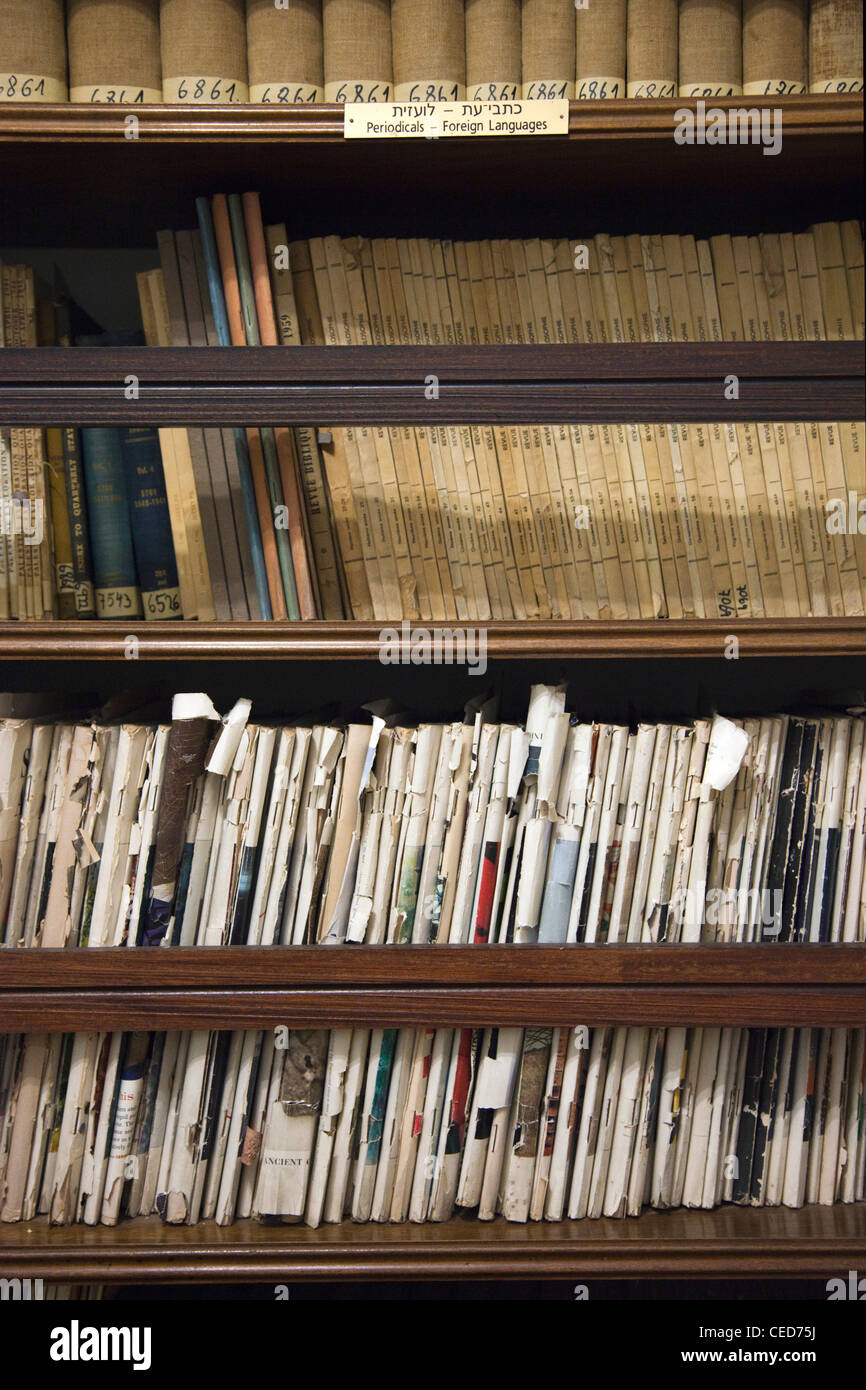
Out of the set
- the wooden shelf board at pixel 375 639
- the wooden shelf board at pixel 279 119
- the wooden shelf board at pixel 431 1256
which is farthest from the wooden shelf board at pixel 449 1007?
the wooden shelf board at pixel 279 119

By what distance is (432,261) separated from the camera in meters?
1.12

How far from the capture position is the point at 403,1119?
3.76 ft

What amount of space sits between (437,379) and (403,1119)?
0.85 metres

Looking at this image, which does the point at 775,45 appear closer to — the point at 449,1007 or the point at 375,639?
the point at 375,639

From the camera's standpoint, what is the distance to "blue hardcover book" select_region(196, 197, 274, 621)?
3.54 ft

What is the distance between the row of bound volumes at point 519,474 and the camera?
1.11 metres

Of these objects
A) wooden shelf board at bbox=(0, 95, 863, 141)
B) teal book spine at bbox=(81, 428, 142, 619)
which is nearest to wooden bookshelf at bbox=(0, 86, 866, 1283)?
wooden shelf board at bbox=(0, 95, 863, 141)

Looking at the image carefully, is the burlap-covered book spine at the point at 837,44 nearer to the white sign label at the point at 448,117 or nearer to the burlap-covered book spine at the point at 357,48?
the white sign label at the point at 448,117

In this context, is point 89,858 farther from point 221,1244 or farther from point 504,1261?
point 504,1261

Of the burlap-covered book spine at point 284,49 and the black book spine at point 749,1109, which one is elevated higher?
the burlap-covered book spine at point 284,49

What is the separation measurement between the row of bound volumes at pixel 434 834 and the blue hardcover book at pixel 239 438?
0.15 meters

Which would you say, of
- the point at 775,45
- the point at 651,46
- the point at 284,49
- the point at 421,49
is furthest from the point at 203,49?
the point at 775,45

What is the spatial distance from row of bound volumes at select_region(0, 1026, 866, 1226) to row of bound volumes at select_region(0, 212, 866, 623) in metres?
0.51

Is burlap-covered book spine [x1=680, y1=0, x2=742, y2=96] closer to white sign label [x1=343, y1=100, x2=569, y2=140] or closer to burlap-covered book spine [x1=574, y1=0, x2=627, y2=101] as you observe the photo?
burlap-covered book spine [x1=574, y1=0, x2=627, y2=101]
